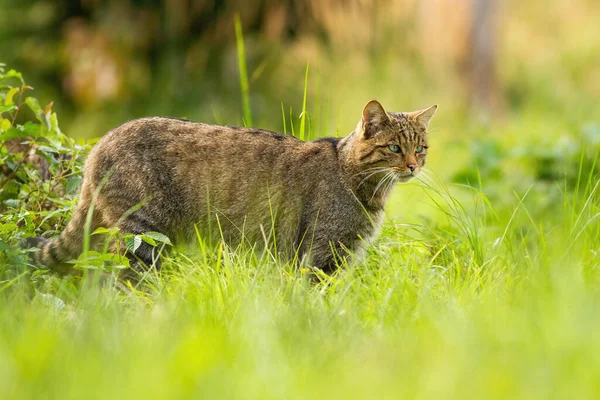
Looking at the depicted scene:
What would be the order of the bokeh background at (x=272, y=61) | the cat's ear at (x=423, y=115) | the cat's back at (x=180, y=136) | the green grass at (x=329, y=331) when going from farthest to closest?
the bokeh background at (x=272, y=61) → the cat's ear at (x=423, y=115) → the cat's back at (x=180, y=136) → the green grass at (x=329, y=331)

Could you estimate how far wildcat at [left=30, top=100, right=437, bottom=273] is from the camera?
3848mm

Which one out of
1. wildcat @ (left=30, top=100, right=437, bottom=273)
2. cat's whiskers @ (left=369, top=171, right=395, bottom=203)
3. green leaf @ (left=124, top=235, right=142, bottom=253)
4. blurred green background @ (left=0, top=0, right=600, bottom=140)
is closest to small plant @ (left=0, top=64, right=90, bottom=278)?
wildcat @ (left=30, top=100, right=437, bottom=273)

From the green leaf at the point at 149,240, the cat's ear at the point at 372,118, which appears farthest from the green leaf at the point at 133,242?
the cat's ear at the point at 372,118

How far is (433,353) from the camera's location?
237 centimetres

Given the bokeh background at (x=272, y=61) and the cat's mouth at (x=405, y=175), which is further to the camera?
the bokeh background at (x=272, y=61)

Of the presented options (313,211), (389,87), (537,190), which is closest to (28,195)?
(313,211)

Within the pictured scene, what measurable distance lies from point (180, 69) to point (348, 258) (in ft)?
19.4

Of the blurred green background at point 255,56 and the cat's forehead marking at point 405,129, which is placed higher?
the cat's forehead marking at point 405,129

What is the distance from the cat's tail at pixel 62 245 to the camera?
12.5 ft

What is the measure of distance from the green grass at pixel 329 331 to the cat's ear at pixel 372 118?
58 centimetres

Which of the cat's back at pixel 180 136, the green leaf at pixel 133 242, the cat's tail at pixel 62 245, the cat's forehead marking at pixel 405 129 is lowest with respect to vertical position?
the cat's tail at pixel 62 245

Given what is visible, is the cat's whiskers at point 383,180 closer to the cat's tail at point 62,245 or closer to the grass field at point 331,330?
the grass field at point 331,330

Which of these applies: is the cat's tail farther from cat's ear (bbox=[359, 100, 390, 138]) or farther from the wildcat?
cat's ear (bbox=[359, 100, 390, 138])

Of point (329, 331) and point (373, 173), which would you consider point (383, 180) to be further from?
point (329, 331)
